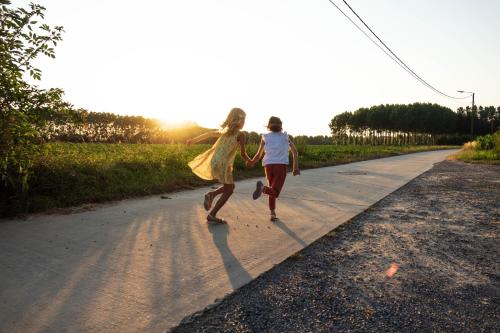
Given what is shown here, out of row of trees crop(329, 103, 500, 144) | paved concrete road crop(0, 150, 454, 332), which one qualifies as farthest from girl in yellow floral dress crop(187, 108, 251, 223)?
row of trees crop(329, 103, 500, 144)

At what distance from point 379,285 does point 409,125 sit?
95782 mm

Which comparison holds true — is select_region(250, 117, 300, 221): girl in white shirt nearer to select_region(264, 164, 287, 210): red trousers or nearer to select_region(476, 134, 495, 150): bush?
select_region(264, 164, 287, 210): red trousers

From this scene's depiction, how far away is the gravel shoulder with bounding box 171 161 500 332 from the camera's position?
2586 mm

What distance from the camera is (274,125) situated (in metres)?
5.86

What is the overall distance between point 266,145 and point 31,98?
3.11 meters

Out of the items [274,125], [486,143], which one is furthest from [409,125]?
[274,125]

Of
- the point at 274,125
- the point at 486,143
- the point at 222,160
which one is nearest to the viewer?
the point at 222,160

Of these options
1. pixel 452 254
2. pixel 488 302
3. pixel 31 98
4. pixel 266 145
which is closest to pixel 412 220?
pixel 452 254

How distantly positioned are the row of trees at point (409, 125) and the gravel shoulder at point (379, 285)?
8531 centimetres

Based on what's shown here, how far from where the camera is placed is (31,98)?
441 cm

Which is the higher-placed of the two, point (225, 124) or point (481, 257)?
point (225, 124)

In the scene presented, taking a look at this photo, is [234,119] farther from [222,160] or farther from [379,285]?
[379,285]

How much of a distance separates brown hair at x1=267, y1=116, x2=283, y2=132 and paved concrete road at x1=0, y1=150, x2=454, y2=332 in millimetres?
1329

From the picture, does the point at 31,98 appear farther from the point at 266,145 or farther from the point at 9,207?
the point at 266,145
